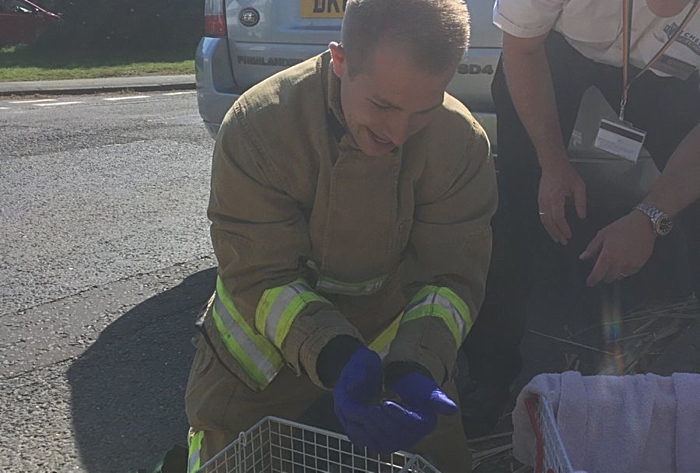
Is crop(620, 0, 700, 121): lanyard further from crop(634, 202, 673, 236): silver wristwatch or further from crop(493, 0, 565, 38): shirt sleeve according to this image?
crop(634, 202, 673, 236): silver wristwatch

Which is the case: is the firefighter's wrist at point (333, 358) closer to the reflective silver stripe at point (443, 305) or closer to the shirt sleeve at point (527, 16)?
the reflective silver stripe at point (443, 305)

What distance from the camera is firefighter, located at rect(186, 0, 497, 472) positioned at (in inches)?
72.9

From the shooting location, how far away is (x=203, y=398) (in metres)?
2.23

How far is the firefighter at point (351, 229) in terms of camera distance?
6.08 feet

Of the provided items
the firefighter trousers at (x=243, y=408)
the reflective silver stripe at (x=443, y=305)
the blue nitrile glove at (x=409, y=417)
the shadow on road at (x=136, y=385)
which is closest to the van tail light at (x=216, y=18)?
the shadow on road at (x=136, y=385)

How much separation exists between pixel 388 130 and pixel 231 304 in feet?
2.11

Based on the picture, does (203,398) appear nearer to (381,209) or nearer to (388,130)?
(381,209)

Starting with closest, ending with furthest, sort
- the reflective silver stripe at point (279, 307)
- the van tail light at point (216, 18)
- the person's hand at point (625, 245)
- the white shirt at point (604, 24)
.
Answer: the reflective silver stripe at point (279, 307), the person's hand at point (625, 245), the white shirt at point (604, 24), the van tail light at point (216, 18)

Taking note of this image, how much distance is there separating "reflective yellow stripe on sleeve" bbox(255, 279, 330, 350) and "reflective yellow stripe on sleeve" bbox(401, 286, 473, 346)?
222mm

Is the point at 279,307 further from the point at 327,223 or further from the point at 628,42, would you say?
the point at 628,42

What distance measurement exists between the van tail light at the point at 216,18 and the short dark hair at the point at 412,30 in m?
2.53

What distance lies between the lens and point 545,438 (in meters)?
1.96

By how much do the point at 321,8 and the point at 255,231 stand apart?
6.86 feet

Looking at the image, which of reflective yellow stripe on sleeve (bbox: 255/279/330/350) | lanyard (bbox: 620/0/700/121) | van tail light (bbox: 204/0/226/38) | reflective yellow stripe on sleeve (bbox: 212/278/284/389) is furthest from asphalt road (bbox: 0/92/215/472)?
lanyard (bbox: 620/0/700/121)
